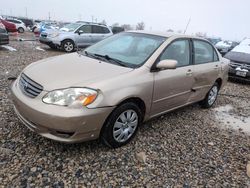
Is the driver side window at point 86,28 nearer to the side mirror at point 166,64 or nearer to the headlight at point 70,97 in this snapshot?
the side mirror at point 166,64

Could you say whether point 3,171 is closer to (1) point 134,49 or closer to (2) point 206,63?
(1) point 134,49

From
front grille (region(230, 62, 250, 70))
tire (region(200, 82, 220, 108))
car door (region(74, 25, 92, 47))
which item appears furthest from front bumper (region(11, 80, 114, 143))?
car door (region(74, 25, 92, 47))

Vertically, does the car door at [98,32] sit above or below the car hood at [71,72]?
below

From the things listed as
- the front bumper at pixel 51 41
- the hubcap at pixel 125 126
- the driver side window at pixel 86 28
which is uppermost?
the driver side window at pixel 86 28

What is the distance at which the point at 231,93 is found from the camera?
707 centimetres

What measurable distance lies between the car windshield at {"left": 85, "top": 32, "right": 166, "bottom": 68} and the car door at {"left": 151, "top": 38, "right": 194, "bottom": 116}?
0.23 meters

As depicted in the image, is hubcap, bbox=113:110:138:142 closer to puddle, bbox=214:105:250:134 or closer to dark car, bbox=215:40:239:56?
puddle, bbox=214:105:250:134

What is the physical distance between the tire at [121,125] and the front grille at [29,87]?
0.89m

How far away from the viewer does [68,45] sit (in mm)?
12203

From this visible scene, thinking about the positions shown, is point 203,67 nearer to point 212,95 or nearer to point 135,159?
point 212,95

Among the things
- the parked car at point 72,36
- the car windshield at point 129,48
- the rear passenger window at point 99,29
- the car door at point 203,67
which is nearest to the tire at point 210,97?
the car door at point 203,67

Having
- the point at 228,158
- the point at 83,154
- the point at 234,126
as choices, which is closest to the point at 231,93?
the point at 234,126

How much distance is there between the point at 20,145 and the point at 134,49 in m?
2.10

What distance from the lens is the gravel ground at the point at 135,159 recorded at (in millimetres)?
2703
